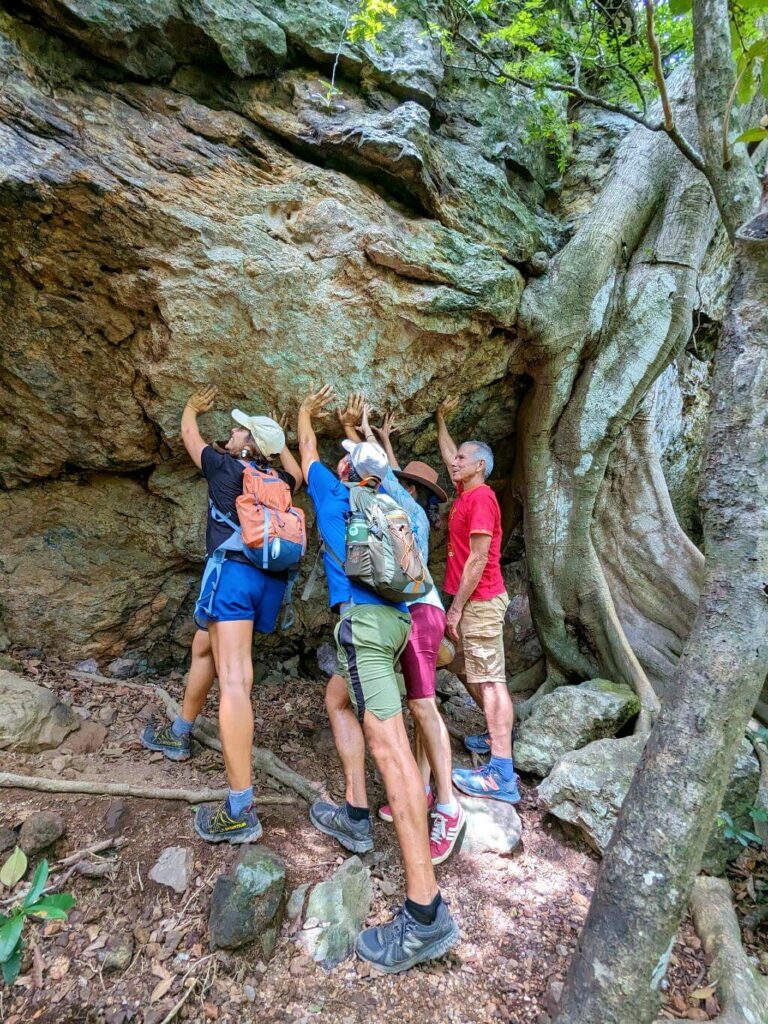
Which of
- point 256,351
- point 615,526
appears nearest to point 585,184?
point 615,526

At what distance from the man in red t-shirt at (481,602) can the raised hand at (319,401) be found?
122 centimetres

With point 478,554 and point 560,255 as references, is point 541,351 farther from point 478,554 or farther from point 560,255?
point 478,554

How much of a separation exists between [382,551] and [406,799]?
1245 millimetres

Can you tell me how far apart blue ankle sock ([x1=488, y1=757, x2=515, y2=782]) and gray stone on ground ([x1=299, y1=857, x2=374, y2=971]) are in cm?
137

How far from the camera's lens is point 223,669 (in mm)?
3139

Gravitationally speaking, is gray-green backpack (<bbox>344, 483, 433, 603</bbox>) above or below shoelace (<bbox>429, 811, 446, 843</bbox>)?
above

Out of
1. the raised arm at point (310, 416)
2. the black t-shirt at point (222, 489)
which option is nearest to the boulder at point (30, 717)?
the black t-shirt at point (222, 489)

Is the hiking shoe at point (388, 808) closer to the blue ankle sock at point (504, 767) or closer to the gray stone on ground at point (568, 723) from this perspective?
the blue ankle sock at point (504, 767)

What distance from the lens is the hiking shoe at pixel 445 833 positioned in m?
3.17

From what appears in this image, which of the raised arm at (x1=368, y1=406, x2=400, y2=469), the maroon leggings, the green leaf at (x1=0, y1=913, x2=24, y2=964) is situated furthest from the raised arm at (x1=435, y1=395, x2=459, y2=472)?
the green leaf at (x1=0, y1=913, x2=24, y2=964)

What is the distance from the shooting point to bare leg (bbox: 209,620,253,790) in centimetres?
297

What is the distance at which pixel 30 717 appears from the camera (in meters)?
3.39

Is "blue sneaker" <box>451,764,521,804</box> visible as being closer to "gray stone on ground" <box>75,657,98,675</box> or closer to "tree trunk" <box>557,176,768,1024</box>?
"tree trunk" <box>557,176,768,1024</box>

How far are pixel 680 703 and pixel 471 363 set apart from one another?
3.47 metres
